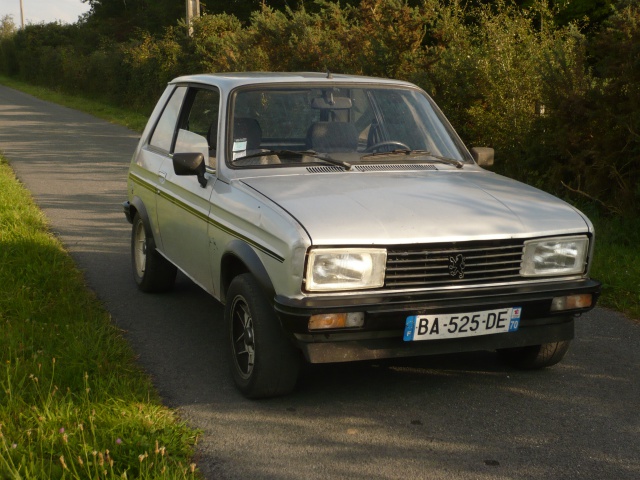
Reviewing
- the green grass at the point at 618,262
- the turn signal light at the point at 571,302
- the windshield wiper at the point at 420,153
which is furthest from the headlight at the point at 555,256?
the green grass at the point at 618,262

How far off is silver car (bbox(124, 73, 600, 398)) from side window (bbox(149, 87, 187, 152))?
1.78 feet

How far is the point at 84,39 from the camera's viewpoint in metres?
55.7

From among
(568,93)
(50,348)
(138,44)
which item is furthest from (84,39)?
(50,348)

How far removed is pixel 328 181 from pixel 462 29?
29.5 feet

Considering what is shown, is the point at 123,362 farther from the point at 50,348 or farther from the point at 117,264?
the point at 117,264

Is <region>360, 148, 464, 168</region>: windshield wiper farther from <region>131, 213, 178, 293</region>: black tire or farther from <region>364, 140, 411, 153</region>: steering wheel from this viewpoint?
<region>131, 213, 178, 293</region>: black tire

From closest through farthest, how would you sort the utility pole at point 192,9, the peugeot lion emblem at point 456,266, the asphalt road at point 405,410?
1. the asphalt road at point 405,410
2. the peugeot lion emblem at point 456,266
3. the utility pole at point 192,9

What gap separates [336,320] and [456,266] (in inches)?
27.0

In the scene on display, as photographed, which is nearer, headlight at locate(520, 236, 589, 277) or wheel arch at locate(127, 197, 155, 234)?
headlight at locate(520, 236, 589, 277)

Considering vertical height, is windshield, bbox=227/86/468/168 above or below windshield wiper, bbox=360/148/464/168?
above

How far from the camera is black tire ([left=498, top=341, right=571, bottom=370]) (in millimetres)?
5246

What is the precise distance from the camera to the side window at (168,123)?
6.69m

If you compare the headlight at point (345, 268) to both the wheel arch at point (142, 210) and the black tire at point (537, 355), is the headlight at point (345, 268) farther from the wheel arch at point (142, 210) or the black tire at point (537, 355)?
the wheel arch at point (142, 210)

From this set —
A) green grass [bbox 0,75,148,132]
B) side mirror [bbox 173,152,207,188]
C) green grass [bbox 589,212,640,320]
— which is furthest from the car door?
green grass [bbox 0,75,148,132]
